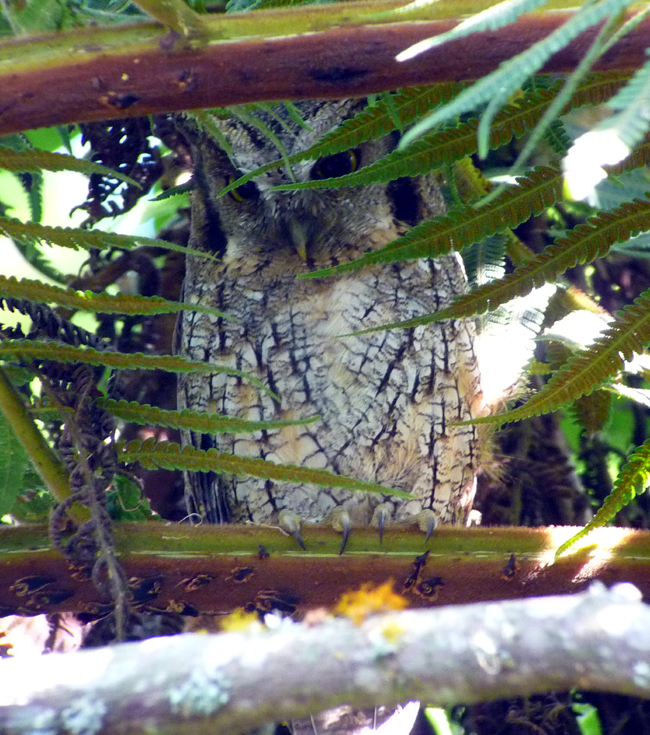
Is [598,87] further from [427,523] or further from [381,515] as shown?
[381,515]

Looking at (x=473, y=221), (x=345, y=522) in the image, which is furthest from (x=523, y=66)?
(x=345, y=522)

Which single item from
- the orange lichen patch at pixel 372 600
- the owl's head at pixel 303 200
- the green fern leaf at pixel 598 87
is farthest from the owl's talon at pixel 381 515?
the green fern leaf at pixel 598 87

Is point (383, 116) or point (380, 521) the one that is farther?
point (380, 521)

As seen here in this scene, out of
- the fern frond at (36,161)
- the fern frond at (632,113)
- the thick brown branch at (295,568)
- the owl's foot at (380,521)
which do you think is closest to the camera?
the fern frond at (632,113)

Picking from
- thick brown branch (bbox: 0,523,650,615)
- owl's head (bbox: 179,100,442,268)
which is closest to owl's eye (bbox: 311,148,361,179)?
owl's head (bbox: 179,100,442,268)

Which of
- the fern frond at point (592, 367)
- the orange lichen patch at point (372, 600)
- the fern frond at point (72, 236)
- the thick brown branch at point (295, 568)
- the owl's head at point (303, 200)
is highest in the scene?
the owl's head at point (303, 200)

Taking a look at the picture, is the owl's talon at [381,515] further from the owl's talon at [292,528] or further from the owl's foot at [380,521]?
the owl's talon at [292,528]
